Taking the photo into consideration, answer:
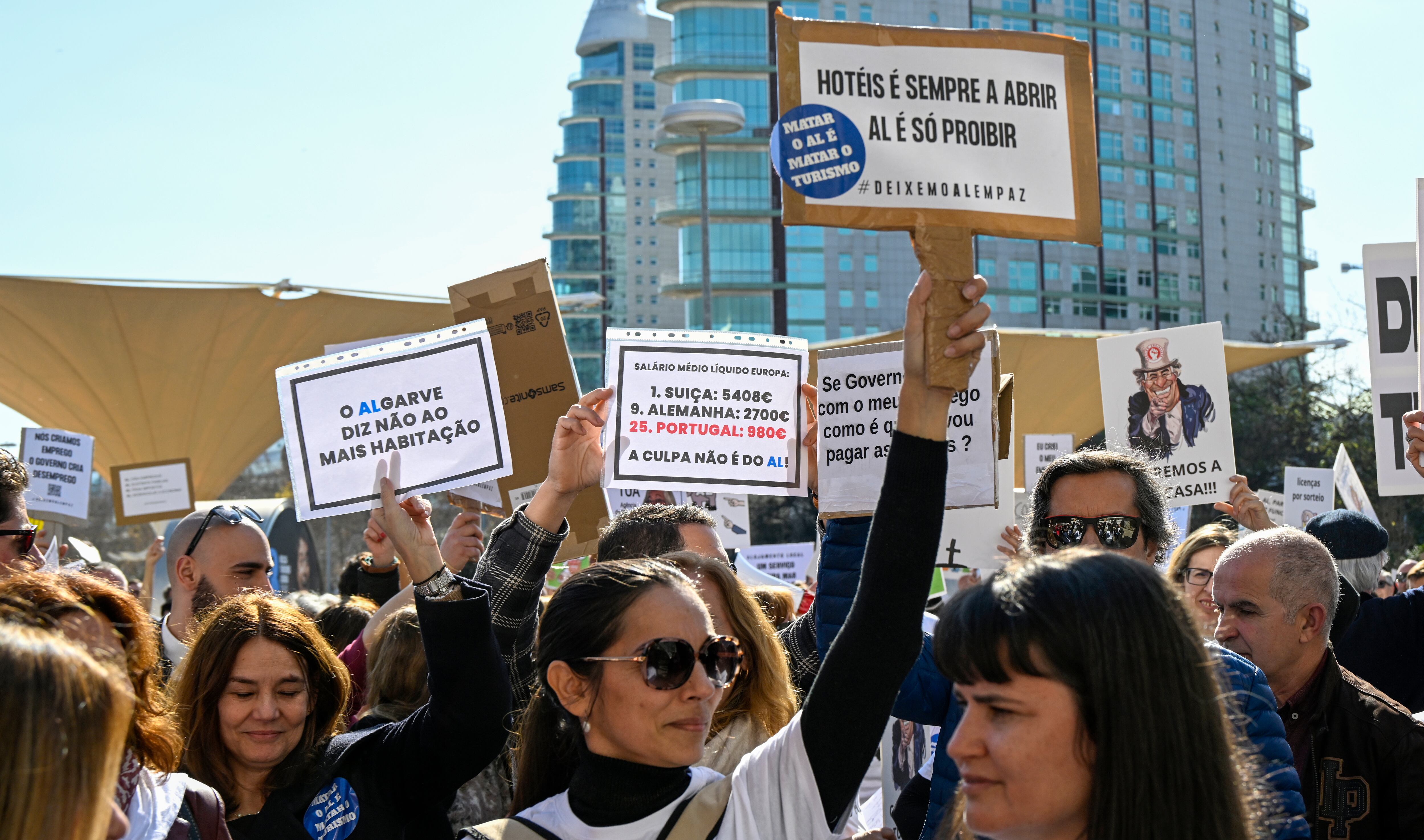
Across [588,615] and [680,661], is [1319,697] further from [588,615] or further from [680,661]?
[588,615]

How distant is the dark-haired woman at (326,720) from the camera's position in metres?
2.98

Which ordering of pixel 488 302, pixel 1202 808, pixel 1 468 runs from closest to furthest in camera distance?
pixel 1202 808, pixel 1 468, pixel 488 302

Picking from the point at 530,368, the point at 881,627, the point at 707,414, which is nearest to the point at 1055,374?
the point at 707,414

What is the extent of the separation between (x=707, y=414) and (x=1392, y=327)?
3151mm

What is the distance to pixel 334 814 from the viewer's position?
10.4ft

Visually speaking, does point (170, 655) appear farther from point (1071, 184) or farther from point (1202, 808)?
point (1202, 808)

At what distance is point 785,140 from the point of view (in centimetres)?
305

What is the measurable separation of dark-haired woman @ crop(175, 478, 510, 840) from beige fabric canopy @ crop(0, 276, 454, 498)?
16.2 metres

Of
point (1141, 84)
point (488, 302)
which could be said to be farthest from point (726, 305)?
point (488, 302)

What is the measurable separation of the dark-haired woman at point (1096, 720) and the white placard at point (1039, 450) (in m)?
8.85

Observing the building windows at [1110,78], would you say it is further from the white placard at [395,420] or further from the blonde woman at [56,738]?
the blonde woman at [56,738]

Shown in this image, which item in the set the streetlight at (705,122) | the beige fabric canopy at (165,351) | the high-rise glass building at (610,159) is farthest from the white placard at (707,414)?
the high-rise glass building at (610,159)

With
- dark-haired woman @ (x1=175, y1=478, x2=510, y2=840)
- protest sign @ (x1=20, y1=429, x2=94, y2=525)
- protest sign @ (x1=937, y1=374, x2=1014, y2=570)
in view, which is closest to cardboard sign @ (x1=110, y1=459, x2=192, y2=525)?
protest sign @ (x1=20, y1=429, x2=94, y2=525)

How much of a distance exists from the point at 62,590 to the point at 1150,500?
253 cm
